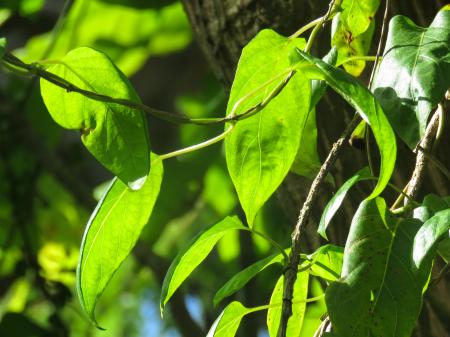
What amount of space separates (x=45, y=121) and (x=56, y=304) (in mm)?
414

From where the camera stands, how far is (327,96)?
1.07 metres

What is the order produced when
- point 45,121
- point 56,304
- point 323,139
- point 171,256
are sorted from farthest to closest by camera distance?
point 171,256
point 45,121
point 56,304
point 323,139

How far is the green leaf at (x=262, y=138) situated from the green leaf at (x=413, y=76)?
9 cm

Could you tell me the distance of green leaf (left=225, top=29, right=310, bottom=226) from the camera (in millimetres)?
750

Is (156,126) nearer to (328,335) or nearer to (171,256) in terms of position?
(171,256)

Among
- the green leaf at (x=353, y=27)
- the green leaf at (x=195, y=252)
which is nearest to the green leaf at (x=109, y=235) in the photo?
the green leaf at (x=195, y=252)

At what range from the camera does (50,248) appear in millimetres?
1933

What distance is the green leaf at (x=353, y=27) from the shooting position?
83cm

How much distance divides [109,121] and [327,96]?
38cm

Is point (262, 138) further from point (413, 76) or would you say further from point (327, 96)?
point (327, 96)

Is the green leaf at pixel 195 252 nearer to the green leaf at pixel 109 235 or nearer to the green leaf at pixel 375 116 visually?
the green leaf at pixel 109 235

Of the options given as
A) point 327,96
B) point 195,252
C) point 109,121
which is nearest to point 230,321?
point 195,252

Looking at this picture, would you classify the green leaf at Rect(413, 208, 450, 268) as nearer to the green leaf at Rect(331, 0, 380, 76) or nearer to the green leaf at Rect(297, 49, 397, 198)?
the green leaf at Rect(297, 49, 397, 198)

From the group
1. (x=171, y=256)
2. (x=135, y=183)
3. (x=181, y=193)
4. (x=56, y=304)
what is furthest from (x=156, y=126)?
(x=135, y=183)
